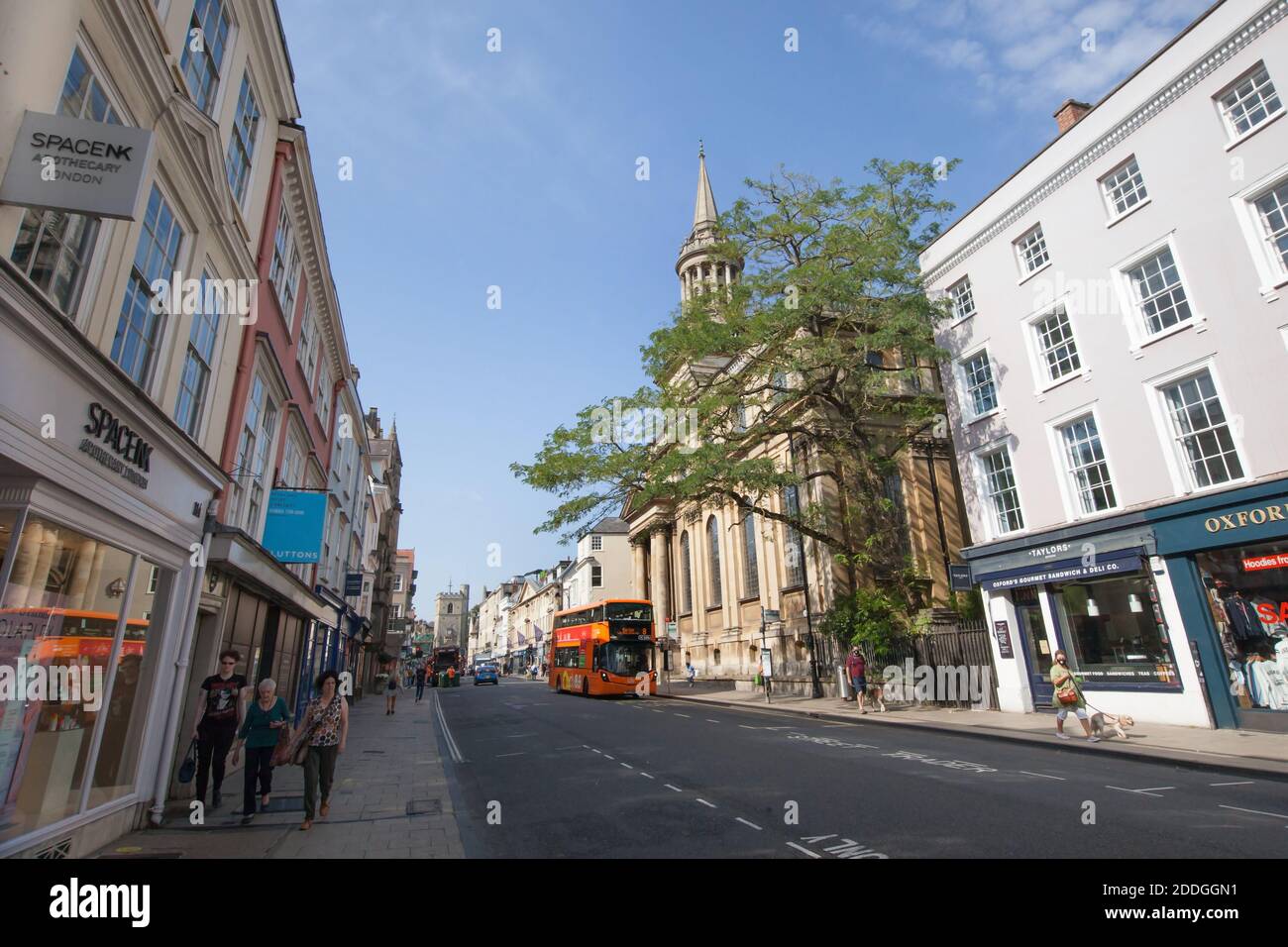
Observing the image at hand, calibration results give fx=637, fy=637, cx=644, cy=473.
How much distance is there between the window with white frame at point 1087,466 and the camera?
15.7 m

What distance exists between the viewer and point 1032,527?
17.3 metres

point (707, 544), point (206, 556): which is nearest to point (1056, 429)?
point (206, 556)

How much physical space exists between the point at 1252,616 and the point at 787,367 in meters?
13.2

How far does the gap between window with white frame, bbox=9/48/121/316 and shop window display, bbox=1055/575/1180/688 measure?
1924 cm

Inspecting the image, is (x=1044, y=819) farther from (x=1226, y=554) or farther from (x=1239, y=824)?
(x=1226, y=554)

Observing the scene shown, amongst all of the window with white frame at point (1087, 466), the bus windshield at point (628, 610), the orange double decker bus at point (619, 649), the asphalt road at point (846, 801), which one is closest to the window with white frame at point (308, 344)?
the asphalt road at point (846, 801)

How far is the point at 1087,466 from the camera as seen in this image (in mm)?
16125

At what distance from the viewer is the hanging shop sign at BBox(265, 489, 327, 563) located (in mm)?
12023

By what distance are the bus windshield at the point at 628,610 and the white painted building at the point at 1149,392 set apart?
14.8 m

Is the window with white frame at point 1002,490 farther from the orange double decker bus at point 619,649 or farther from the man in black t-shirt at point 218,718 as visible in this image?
the man in black t-shirt at point 218,718

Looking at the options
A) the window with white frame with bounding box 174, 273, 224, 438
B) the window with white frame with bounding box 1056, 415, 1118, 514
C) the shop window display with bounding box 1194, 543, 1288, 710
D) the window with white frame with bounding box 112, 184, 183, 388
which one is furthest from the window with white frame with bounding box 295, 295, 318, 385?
the shop window display with bounding box 1194, 543, 1288, 710

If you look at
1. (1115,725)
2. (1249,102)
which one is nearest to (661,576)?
(1115,725)

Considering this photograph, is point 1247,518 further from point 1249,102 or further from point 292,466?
point 292,466

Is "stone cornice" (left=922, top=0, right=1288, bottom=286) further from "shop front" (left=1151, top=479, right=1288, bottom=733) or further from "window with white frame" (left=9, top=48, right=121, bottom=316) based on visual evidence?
"window with white frame" (left=9, top=48, right=121, bottom=316)
